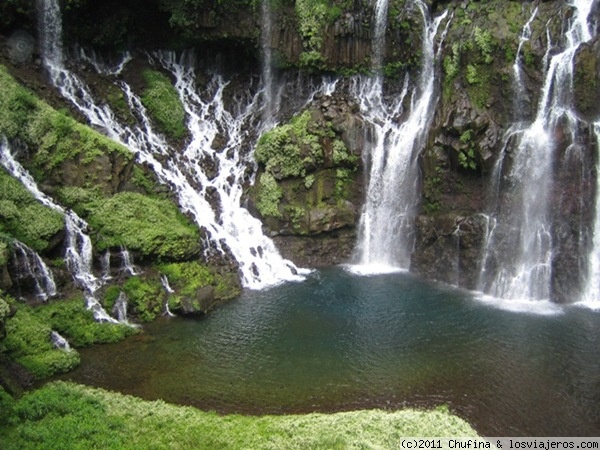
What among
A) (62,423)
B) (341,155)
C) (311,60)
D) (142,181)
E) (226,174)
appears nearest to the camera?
(62,423)

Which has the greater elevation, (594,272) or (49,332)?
(594,272)

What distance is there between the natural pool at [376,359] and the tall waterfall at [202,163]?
293 cm

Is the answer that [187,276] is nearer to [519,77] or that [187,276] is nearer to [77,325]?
[77,325]

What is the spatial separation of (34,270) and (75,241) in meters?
2.30

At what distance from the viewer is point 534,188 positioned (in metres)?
27.2

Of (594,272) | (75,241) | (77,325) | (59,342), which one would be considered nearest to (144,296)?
(77,325)

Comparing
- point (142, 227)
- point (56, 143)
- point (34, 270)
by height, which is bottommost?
point (34, 270)

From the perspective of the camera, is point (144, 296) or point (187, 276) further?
point (187, 276)

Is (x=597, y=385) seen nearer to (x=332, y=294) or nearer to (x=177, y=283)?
(x=332, y=294)

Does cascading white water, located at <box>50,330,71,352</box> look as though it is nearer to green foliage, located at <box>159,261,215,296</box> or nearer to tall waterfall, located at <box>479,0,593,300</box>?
green foliage, located at <box>159,261,215,296</box>

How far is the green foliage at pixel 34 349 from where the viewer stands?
63.3 feet

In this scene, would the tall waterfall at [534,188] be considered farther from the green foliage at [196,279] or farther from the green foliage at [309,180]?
the green foliage at [196,279]

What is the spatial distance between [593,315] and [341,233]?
13268 mm

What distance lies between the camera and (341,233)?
106 ft
